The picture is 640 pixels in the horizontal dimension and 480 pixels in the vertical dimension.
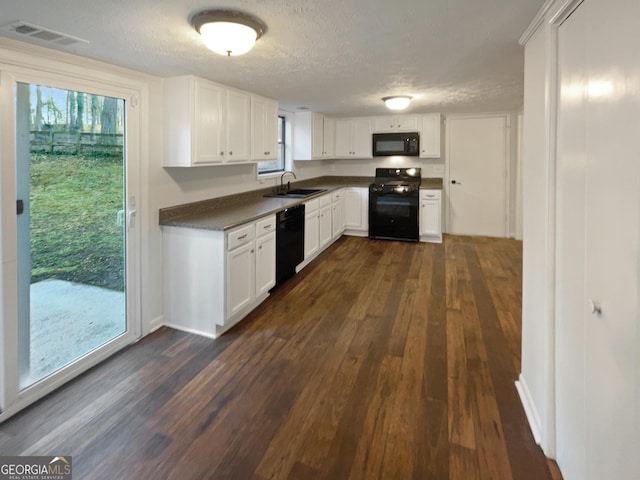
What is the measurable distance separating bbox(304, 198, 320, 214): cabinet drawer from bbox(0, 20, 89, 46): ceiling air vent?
9.44 feet

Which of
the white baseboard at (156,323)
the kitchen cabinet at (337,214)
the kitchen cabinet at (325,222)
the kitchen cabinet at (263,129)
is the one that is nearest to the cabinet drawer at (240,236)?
the white baseboard at (156,323)

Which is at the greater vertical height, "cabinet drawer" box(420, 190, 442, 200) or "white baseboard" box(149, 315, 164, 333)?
"cabinet drawer" box(420, 190, 442, 200)

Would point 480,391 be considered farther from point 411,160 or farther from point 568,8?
point 411,160

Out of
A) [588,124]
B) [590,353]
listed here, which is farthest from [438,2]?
[590,353]

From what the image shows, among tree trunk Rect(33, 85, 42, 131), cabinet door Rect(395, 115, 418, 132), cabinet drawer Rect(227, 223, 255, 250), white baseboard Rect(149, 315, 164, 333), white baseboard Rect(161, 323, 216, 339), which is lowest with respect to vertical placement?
white baseboard Rect(161, 323, 216, 339)

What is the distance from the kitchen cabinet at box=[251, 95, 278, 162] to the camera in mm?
3976

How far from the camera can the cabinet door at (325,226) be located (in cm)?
533

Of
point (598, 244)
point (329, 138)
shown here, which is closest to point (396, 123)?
point (329, 138)

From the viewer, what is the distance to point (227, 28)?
186 cm

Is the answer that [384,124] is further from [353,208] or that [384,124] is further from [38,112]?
[38,112]

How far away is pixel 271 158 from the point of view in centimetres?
442

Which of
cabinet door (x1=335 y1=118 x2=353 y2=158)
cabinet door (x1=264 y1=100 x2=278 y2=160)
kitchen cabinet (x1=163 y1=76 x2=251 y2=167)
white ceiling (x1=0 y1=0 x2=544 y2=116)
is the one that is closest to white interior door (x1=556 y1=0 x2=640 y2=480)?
white ceiling (x1=0 y1=0 x2=544 y2=116)

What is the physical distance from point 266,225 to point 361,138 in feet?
11.5

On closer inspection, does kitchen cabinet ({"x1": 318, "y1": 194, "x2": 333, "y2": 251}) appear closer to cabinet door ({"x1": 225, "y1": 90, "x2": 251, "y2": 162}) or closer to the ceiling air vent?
cabinet door ({"x1": 225, "y1": 90, "x2": 251, "y2": 162})
